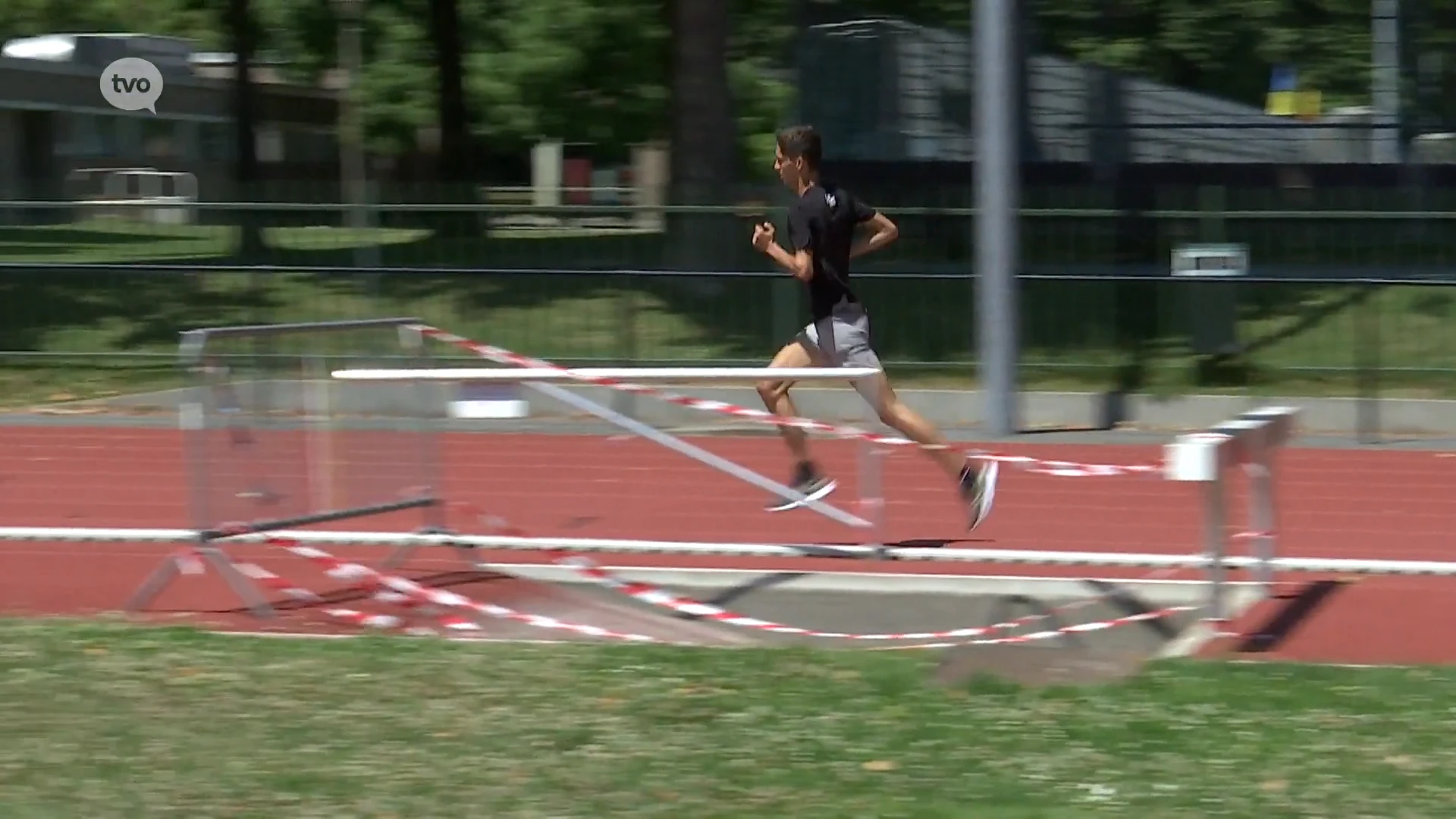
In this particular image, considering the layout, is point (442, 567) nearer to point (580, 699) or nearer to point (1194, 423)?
point (580, 699)

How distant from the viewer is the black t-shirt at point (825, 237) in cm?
1066

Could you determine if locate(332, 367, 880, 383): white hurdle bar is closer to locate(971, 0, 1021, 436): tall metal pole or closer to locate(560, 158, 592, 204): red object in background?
locate(971, 0, 1021, 436): tall metal pole

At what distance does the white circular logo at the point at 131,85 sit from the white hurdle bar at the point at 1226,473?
1502 centimetres

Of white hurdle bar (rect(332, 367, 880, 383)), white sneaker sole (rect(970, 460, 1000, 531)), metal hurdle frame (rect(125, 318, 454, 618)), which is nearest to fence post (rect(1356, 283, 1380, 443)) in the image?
white sneaker sole (rect(970, 460, 1000, 531))

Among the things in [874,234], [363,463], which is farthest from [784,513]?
[363,463]

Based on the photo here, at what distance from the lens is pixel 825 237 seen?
10680 mm

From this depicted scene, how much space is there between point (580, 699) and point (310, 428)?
292cm

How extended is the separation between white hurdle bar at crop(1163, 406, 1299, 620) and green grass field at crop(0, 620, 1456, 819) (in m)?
0.68

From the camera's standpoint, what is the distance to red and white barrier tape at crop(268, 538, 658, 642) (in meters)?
8.36

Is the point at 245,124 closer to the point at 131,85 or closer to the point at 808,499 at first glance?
the point at 131,85

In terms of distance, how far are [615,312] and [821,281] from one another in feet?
22.2

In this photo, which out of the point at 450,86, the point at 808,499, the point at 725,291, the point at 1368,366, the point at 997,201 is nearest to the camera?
the point at 808,499

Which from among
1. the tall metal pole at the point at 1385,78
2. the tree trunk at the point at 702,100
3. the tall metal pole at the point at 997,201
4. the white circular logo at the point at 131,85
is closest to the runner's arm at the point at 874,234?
the tall metal pole at the point at 997,201

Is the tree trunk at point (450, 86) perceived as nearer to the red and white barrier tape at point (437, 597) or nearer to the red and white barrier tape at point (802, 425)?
the red and white barrier tape at point (802, 425)
